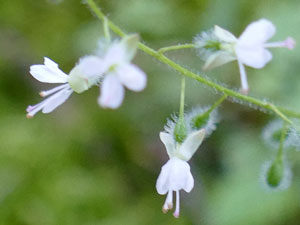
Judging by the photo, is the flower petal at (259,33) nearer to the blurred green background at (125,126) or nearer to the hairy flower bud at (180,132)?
the hairy flower bud at (180,132)

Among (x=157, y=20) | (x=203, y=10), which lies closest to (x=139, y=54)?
(x=157, y=20)

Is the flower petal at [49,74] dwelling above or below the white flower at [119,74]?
above

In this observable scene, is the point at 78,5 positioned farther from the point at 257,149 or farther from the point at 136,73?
the point at 136,73

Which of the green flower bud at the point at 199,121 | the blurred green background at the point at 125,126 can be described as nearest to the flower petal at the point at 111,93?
the green flower bud at the point at 199,121

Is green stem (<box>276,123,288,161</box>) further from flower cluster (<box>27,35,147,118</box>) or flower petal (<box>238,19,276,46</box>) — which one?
flower cluster (<box>27,35,147,118</box>)

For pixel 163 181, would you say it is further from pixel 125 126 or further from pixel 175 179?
pixel 125 126

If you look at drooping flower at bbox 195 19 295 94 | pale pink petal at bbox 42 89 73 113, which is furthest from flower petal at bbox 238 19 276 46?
pale pink petal at bbox 42 89 73 113

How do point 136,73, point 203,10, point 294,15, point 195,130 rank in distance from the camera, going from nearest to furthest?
1. point 136,73
2. point 195,130
3. point 294,15
4. point 203,10
